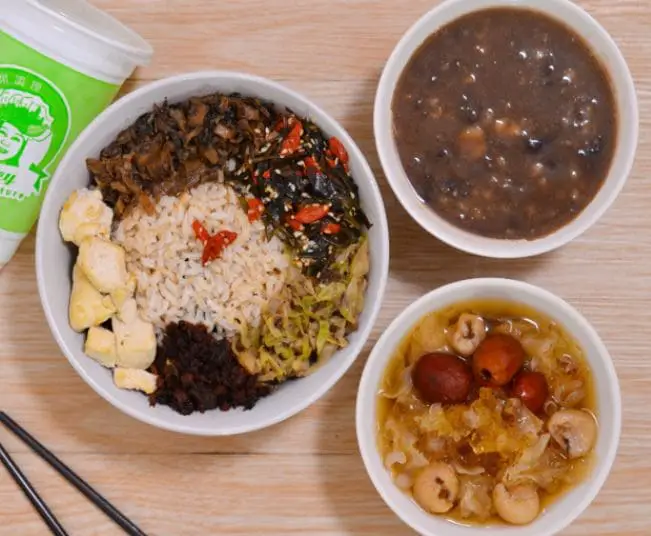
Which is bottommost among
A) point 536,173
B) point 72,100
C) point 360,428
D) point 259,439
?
point 259,439

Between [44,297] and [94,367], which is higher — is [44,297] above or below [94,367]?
above

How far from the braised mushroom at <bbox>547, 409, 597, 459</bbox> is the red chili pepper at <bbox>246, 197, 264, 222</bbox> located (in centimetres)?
67

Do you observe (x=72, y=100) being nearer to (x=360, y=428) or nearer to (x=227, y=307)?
(x=227, y=307)

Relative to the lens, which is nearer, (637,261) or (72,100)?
(72,100)

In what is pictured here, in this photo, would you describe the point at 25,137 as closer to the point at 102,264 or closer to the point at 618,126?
the point at 102,264

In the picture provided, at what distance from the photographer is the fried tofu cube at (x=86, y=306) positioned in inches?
69.2

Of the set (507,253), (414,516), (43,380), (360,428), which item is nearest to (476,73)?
(507,253)

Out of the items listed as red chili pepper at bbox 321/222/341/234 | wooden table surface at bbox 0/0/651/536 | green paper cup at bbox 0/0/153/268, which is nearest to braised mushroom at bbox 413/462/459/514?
wooden table surface at bbox 0/0/651/536

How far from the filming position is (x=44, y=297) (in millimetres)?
1722

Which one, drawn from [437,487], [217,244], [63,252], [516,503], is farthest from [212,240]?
[516,503]

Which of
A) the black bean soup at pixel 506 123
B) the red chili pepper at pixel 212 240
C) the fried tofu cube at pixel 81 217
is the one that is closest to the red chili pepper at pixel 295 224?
the red chili pepper at pixel 212 240

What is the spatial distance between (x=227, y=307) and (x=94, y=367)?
0.88 feet

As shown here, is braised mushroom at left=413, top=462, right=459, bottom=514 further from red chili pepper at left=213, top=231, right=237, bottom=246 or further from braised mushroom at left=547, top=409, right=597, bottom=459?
red chili pepper at left=213, top=231, right=237, bottom=246

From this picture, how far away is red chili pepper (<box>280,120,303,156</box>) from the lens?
1771mm
